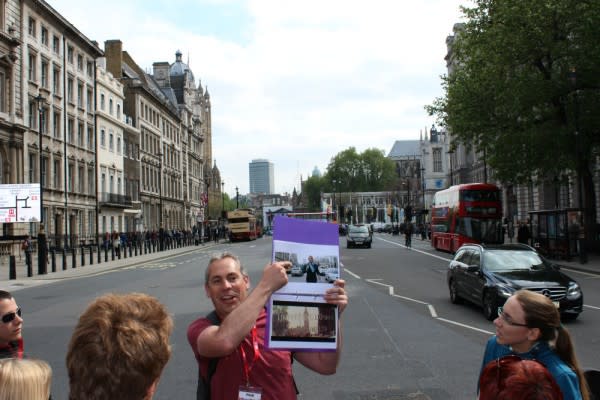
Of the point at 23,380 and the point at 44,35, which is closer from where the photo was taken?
the point at 23,380

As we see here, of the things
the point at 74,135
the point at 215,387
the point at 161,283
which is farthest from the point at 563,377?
the point at 74,135

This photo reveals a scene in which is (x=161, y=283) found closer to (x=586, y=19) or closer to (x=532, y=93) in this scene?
(x=532, y=93)

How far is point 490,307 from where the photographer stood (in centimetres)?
1121

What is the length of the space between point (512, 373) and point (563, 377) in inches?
13.2

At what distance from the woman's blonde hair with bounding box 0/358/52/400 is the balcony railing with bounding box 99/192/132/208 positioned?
172 ft

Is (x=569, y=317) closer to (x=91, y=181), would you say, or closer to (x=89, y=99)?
(x=91, y=181)

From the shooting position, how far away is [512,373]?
2.75 m

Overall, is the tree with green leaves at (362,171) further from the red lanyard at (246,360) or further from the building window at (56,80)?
the red lanyard at (246,360)

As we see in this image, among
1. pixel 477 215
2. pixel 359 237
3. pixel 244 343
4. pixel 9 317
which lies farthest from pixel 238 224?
pixel 244 343

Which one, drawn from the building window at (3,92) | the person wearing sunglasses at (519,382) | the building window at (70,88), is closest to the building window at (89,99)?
the building window at (70,88)

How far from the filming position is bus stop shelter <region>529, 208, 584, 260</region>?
25.3 metres

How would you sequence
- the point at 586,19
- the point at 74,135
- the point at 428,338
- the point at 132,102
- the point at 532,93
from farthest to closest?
the point at 132,102 < the point at 74,135 < the point at 532,93 < the point at 586,19 < the point at 428,338

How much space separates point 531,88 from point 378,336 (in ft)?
69.5

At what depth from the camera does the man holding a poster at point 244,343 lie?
2.72 meters
